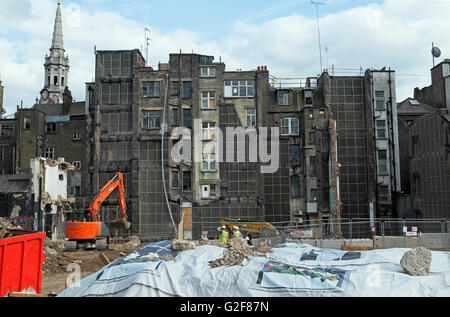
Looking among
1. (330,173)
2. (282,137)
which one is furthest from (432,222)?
(282,137)

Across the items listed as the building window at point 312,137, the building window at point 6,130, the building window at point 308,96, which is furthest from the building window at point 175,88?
the building window at point 6,130

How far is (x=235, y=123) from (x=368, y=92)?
13.4 m

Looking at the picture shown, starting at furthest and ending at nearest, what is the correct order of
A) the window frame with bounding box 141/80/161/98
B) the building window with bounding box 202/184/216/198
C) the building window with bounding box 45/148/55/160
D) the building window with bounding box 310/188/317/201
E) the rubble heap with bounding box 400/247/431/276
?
the building window with bounding box 45/148/55/160 → the window frame with bounding box 141/80/161/98 → the building window with bounding box 202/184/216/198 → the building window with bounding box 310/188/317/201 → the rubble heap with bounding box 400/247/431/276

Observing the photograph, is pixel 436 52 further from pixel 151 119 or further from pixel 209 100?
pixel 151 119

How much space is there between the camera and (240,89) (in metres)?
34.0

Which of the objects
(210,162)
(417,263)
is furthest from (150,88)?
(417,263)

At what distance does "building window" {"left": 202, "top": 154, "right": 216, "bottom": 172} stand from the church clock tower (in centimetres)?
6452

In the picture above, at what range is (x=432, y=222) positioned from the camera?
→ 77.8 feet

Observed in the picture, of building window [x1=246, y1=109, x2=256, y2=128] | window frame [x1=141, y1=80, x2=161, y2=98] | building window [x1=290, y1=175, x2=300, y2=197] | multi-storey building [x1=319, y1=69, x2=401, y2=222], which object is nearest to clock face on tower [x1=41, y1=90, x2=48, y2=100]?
window frame [x1=141, y1=80, x2=161, y2=98]

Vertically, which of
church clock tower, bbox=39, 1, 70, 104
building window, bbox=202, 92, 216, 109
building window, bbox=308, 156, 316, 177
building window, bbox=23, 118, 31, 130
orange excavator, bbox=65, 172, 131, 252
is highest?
church clock tower, bbox=39, 1, 70, 104

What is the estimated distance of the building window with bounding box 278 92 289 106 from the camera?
115 feet

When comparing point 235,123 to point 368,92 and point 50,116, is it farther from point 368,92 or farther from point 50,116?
point 50,116

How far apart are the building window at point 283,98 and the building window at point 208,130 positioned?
7.03m

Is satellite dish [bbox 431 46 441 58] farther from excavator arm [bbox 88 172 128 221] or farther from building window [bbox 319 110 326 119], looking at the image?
excavator arm [bbox 88 172 128 221]
